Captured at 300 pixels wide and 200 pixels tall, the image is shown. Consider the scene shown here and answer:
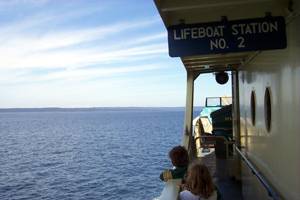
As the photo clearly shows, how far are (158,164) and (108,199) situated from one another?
1262 centimetres

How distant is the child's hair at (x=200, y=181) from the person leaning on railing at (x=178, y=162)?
104cm

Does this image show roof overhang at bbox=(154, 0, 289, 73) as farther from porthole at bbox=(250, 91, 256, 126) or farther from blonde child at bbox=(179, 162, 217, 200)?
porthole at bbox=(250, 91, 256, 126)

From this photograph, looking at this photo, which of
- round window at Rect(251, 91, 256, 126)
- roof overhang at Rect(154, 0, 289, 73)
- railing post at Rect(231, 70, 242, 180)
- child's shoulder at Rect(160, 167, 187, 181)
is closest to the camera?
roof overhang at Rect(154, 0, 289, 73)

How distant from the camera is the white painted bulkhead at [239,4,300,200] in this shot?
451cm

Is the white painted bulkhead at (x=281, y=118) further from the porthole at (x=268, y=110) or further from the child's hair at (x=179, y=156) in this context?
the child's hair at (x=179, y=156)

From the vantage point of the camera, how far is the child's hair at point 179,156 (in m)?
4.85

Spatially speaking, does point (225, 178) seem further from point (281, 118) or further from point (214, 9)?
point (214, 9)

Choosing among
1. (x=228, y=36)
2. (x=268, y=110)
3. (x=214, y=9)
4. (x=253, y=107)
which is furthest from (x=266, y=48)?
(x=253, y=107)

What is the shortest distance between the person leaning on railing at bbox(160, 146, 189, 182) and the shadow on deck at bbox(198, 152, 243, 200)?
5.04 meters

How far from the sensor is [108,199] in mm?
22281

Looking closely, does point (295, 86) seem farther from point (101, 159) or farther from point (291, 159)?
point (101, 159)

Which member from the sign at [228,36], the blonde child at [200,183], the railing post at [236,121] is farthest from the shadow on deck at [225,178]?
the blonde child at [200,183]

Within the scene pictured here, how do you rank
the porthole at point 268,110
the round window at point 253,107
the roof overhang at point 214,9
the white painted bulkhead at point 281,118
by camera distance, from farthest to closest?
the round window at point 253,107, the porthole at point 268,110, the roof overhang at point 214,9, the white painted bulkhead at point 281,118

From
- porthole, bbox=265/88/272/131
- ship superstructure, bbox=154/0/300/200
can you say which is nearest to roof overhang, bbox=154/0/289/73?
ship superstructure, bbox=154/0/300/200
